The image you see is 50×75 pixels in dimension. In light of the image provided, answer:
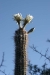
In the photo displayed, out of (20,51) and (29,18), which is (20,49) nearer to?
(20,51)

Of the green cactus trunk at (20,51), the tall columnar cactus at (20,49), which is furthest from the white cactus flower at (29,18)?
the green cactus trunk at (20,51)

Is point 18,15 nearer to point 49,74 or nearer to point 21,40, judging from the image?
point 21,40

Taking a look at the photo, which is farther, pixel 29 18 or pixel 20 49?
pixel 29 18

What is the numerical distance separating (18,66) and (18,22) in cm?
173

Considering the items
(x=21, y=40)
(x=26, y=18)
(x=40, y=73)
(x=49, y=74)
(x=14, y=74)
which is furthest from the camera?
(x=40, y=73)

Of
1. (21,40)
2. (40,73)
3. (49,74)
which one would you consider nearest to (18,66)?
(21,40)

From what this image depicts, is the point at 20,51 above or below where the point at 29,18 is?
below

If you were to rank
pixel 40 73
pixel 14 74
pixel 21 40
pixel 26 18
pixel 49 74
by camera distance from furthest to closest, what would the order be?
pixel 40 73 < pixel 49 74 < pixel 26 18 < pixel 21 40 < pixel 14 74

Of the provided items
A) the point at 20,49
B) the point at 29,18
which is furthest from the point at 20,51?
the point at 29,18

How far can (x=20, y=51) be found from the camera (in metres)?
8.32

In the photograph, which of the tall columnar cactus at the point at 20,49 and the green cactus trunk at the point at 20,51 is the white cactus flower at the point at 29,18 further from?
the green cactus trunk at the point at 20,51

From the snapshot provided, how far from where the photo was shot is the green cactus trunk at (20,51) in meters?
8.02

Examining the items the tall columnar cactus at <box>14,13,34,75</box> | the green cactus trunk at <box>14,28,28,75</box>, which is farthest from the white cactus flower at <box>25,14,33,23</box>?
the green cactus trunk at <box>14,28,28,75</box>

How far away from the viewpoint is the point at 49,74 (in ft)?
41.2
